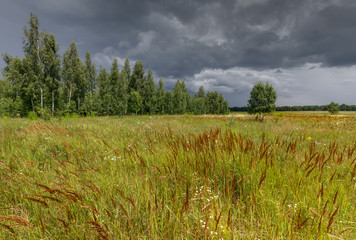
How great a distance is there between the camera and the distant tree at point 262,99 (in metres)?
25.2

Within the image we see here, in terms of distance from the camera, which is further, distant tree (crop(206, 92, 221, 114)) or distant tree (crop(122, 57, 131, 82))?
distant tree (crop(206, 92, 221, 114))

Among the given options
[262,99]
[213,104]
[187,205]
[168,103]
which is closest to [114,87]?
[168,103]

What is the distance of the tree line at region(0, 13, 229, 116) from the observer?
26.6 metres

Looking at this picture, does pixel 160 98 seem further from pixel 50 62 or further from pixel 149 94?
pixel 50 62

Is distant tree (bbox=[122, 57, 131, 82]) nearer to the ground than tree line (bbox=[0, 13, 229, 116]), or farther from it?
farther from it

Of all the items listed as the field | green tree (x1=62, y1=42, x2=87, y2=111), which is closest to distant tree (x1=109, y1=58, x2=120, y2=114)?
green tree (x1=62, y1=42, x2=87, y2=111)

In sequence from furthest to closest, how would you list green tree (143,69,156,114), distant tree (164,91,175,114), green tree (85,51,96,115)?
1. distant tree (164,91,175,114)
2. green tree (143,69,156,114)
3. green tree (85,51,96,115)

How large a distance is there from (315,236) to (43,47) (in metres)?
38.9

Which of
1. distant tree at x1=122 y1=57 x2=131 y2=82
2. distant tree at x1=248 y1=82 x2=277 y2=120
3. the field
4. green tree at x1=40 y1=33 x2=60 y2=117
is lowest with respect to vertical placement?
the field

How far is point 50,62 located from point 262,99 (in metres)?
39.8

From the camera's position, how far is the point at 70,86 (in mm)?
36000

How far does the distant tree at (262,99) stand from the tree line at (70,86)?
102 feet

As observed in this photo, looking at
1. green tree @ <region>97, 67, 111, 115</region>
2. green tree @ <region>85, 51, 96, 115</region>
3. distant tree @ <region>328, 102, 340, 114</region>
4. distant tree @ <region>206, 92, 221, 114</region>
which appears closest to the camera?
green tree @ <region>85, 51, 96, 115</region>

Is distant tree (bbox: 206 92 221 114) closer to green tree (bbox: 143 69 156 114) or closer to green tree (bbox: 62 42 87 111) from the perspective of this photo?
green tree (bbox: 143 69 156 114)
